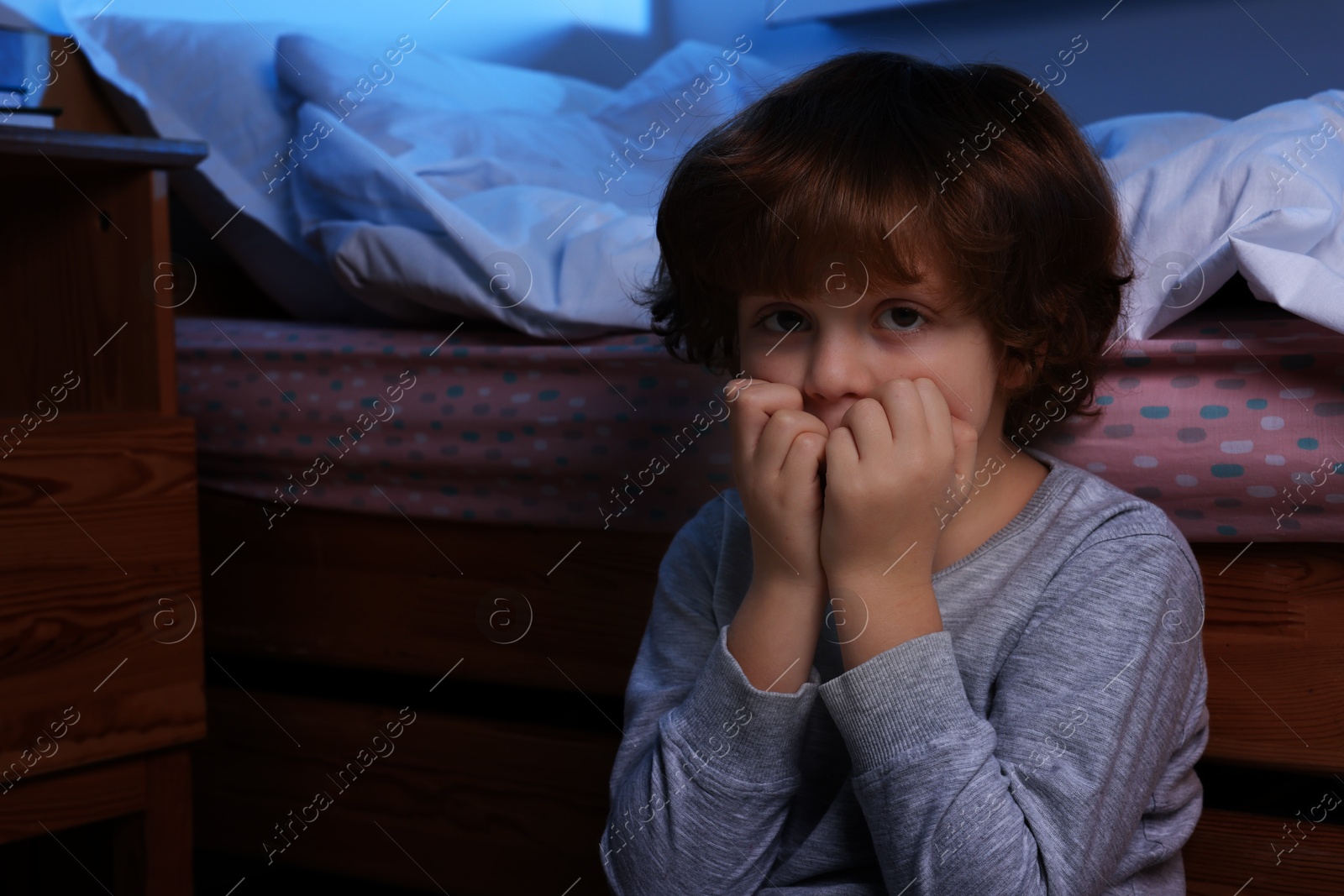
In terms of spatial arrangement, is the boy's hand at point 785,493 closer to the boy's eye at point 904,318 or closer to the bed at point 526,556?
the boy's eye at point 904,318

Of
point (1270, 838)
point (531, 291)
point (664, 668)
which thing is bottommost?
point (1270, 838)

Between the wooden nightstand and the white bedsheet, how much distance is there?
22cm

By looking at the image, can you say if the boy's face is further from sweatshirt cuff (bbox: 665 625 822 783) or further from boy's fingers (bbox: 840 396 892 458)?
sweatshirt cuff (bbox: 665 625 822 783)

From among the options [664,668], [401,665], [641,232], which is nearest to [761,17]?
[641,232]

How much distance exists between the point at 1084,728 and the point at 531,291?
63 cm

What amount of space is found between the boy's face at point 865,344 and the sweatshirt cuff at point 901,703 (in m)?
0.14

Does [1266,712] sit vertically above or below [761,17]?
below

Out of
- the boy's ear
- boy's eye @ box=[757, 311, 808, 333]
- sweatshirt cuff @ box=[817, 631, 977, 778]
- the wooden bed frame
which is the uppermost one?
boy's eye @ box=[757, 311, 808, 333]

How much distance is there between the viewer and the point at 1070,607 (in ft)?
2.02

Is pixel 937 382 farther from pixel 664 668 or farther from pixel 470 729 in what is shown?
pixel 470 729

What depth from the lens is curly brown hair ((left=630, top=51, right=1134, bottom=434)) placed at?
2.08 feet

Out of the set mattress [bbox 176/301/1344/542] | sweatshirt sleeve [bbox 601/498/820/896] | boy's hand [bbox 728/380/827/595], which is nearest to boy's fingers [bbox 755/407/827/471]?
boy's hand [bbox 728/380/827/595]

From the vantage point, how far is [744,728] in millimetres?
604

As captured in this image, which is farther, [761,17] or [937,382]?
[761,17]
